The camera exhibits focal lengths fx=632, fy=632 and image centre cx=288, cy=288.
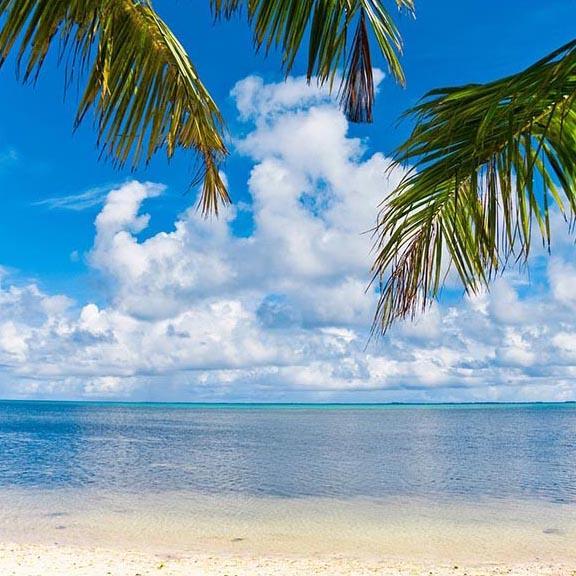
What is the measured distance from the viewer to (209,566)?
39.4ft

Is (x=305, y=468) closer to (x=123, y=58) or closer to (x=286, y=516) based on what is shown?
(x=286, y=516)

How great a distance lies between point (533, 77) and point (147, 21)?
1.84 m

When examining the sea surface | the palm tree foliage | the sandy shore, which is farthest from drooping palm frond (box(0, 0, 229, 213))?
the sea surface

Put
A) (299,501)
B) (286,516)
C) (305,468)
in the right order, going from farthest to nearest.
Answer: (305,468), (299,501), (286,516)

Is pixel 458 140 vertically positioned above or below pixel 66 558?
above

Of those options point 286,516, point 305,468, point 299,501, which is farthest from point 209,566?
point 305,468

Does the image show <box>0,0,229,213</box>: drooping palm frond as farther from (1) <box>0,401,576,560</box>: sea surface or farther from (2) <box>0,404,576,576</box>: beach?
(1) <box>0,401,576,560</box>: sea surface

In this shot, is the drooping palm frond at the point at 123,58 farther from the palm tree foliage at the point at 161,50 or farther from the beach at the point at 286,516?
the beach at the point at 286,516

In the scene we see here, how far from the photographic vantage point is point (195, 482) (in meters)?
26.3

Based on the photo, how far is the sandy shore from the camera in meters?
11.1

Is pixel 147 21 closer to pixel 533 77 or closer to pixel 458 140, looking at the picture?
pixel 458 140

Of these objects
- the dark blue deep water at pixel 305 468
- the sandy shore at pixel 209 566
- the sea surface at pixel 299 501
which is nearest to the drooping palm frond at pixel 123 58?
the sandy shore at pixel 209 566

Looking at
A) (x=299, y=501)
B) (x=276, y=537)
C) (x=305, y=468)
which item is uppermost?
(x=276, y=537)

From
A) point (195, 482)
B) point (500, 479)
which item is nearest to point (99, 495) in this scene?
point (195, 482)
